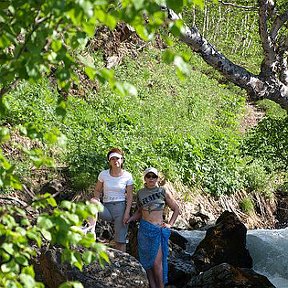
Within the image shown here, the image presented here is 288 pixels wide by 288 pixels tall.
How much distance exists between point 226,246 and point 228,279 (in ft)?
9.55

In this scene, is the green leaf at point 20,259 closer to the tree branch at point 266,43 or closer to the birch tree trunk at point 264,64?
the birch tree trunk at point 264,64

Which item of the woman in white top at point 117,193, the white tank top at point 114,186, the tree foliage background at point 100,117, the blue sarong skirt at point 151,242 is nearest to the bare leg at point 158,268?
the blue sarong skirt at point 151,242

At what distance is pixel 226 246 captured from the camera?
37.0 ft

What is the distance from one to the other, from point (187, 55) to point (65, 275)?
459 centimetres

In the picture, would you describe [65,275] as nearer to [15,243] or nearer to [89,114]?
[15,243]

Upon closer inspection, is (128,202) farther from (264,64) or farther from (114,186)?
(264,64)

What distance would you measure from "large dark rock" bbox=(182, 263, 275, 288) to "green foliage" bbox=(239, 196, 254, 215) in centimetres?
746

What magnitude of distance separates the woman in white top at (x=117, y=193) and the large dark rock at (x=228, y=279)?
1316 millimetres

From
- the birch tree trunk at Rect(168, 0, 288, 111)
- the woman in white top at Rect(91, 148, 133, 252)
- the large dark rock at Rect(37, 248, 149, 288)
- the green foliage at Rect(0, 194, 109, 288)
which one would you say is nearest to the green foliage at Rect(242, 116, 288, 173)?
the birch tree trunk at Rect(168, 0, 288, 111)

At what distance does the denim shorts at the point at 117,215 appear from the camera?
8.05 m

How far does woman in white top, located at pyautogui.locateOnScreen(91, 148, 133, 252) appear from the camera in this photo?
7.95 meters

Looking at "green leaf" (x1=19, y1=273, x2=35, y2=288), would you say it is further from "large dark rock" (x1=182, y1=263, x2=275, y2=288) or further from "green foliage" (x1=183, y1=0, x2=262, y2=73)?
"green foliage" (x1=183, y1=0, x2=262, y2=73)

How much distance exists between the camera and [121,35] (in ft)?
71.6

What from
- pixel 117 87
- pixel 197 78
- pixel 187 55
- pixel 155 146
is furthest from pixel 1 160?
pixel 197 78
